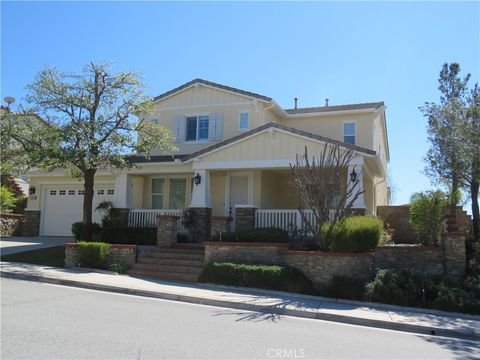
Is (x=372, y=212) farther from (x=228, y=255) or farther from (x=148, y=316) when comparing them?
(x=148, y=316)

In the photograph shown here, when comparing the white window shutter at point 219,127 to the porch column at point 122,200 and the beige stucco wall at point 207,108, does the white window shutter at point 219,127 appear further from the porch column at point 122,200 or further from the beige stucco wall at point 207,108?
the porch column at point 122,200

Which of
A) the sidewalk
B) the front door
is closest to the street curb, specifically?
the sidewalk

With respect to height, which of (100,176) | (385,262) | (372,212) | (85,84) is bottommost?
(385,262)

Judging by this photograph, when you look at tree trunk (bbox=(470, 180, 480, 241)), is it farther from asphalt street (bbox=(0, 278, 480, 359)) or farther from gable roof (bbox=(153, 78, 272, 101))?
A: gable roof (bbox=(153, 78, 272, 101))

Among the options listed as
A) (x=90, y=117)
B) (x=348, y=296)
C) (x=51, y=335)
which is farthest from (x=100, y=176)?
(x=51, y=335)

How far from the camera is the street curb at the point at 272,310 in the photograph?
866cm

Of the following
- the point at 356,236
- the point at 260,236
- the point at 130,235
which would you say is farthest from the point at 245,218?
the point at 356,236

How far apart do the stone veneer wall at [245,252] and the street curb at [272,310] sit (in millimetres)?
2793

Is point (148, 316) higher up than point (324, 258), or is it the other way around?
point (324, 258)

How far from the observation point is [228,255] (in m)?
13.5

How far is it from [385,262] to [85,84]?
11.3 m

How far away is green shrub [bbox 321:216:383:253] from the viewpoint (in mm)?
12078

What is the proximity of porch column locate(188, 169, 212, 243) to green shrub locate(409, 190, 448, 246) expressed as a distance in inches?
286

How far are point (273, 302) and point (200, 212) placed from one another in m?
7.23
